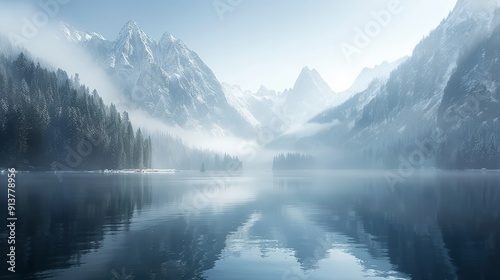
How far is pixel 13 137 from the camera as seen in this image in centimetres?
16350

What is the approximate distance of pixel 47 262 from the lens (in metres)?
29.1

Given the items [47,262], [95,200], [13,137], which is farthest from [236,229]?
[13,137]

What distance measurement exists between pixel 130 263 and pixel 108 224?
62.2 ft

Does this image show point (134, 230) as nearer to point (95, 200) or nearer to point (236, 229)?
point (236, 229)

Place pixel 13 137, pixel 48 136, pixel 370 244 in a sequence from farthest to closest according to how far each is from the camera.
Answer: pixel 48 136 → pixel 13 137 → pixel 370 244

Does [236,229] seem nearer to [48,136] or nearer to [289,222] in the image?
[289,222]

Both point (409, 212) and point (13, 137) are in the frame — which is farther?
point (13, 137)

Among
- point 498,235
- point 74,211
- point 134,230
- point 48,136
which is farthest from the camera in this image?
point 48,136

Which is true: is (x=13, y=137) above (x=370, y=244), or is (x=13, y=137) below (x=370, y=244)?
above

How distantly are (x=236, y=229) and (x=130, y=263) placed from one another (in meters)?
18.2

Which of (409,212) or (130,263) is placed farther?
(409,212)

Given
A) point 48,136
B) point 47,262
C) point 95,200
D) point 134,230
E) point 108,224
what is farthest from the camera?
point 48,136

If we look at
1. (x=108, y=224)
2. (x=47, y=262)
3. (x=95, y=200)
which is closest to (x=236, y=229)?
(x=108, y=224)

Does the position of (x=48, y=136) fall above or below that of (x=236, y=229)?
above
